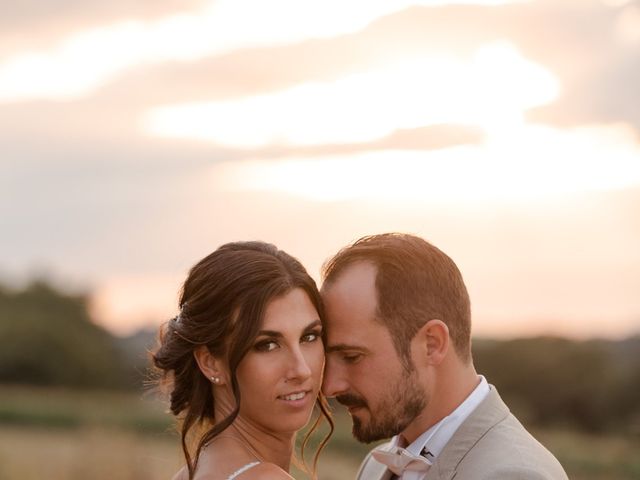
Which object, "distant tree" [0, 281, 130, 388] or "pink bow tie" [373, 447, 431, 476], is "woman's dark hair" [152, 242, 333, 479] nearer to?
"pink bow tie" [373, 447, 431, 476]

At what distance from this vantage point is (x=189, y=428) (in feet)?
16.9

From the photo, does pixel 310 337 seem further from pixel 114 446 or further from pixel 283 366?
pixel 114 446

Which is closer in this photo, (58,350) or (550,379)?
(550,379)

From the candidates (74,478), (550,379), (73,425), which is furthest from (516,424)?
(550,379)

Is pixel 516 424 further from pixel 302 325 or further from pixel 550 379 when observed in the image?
pixel 550 379

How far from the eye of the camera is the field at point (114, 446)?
52.0ft

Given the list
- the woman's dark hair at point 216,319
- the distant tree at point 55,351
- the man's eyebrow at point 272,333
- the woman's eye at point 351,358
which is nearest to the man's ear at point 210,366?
the woman's dark hair at point 216,319

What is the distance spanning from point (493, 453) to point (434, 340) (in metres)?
0.67

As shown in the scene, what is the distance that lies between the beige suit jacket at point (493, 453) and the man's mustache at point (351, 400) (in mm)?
516

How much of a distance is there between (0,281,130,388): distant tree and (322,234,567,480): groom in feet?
141

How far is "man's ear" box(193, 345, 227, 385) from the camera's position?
502cm

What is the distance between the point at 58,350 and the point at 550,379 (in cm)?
2237

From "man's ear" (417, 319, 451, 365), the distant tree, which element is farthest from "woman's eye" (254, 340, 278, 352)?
the distant tree

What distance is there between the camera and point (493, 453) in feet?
15.3
